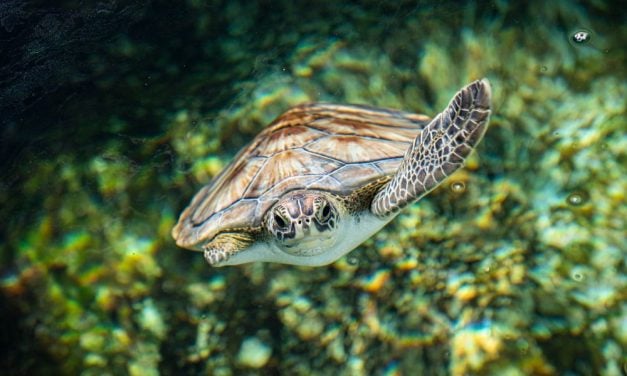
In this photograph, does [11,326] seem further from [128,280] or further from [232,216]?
[232,216]

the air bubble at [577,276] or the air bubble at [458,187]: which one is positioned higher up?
the air bubble at [577,276]

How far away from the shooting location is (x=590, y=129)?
2939mm

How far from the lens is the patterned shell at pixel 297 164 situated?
2.79 meters

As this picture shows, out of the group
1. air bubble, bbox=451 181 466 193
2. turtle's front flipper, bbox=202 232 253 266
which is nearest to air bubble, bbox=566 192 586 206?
air bubble, bbox=451 181 466 193

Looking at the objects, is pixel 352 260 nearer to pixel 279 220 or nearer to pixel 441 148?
pixel 279 220

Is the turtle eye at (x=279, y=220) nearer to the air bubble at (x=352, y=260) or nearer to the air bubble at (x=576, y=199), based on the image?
the air bubble at (x=352, y=260)

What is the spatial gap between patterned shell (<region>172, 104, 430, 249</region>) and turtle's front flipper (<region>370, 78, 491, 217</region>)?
0.21m

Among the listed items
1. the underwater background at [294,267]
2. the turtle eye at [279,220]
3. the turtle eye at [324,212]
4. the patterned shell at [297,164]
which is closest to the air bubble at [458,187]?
the underwater background at [294,267]

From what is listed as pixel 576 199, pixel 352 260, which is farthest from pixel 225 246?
pixel 576 199

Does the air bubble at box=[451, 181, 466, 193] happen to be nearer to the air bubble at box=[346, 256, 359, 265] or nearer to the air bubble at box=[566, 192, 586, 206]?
the air bubble at box=[566, 192, 586, 206]

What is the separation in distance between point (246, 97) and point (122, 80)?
0.90 metres

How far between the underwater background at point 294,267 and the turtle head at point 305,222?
34 cm

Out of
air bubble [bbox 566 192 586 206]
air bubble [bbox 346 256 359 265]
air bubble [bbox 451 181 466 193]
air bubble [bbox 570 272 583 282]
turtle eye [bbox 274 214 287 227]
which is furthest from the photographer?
air bubble [bbox 451 181 466 193]

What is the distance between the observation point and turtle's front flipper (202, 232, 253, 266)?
278 cm
